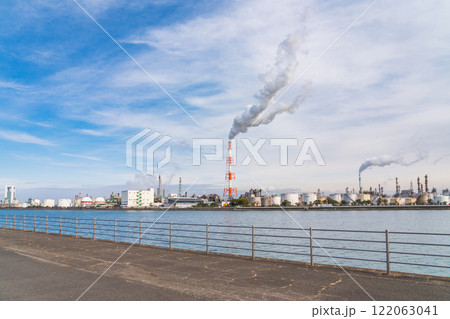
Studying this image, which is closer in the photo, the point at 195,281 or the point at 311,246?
the point at 195,281

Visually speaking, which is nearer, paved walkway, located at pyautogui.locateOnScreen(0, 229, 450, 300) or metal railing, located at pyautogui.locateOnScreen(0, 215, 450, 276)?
paved walkway, located at pyautogui.locateOnScreen(0, 229, 450, 300)

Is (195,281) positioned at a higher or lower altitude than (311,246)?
lower

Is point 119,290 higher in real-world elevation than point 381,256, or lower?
higher

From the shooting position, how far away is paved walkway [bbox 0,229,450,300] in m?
8.80

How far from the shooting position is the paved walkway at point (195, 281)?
880cm

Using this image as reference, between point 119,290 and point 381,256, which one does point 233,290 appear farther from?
point 381,256

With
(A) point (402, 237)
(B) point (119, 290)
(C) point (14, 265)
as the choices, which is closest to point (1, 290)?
(B) point (119, 290)

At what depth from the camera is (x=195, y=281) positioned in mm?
10641

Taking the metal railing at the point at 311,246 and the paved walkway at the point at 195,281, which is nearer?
the paved walkway at the point at 195,281
